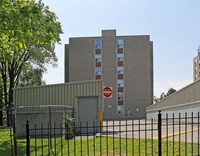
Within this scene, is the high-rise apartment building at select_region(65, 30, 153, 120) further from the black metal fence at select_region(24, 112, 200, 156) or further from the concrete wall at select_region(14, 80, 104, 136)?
the black metal fence at select_region(24, 112, 200, 156)

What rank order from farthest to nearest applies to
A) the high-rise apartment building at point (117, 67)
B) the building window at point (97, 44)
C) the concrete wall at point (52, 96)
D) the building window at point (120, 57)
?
1. the building window at point (97, 44)
2. the building window at point (120, 57)
3. the high-rise apartment building at point (117, 67)
4. the concrete wall at point (52, 96)

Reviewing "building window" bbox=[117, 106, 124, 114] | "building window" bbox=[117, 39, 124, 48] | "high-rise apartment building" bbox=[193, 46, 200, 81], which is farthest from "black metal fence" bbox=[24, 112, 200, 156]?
"high-rise apartment building" bbox=[193, 46, 200, 81]

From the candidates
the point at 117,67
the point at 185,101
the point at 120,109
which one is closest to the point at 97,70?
the point at 117,67

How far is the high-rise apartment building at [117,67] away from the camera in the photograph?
149 feet

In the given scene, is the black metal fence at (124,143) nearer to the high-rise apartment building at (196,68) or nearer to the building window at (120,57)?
the building window at (120,57)

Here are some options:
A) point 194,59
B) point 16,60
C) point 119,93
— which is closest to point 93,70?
point 119,93

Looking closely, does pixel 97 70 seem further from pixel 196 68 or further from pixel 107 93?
pixel 196 68

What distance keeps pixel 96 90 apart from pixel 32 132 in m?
4.96

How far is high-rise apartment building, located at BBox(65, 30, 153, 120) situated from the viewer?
45469mm

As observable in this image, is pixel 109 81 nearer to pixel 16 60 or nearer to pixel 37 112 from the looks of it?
pixel 16 60

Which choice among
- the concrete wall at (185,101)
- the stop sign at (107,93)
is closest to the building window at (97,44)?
the concrete wall at (185,101)

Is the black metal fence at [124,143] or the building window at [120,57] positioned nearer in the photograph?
the black metal fence at [124,143]

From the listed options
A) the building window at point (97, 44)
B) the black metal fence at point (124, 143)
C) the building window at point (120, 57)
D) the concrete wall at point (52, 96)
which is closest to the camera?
the black metal fence at point (124, 143)

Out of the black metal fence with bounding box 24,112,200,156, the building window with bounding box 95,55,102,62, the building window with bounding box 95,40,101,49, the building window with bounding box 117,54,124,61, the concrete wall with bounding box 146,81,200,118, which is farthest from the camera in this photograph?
the building window with bounding box 95,40,101,49
